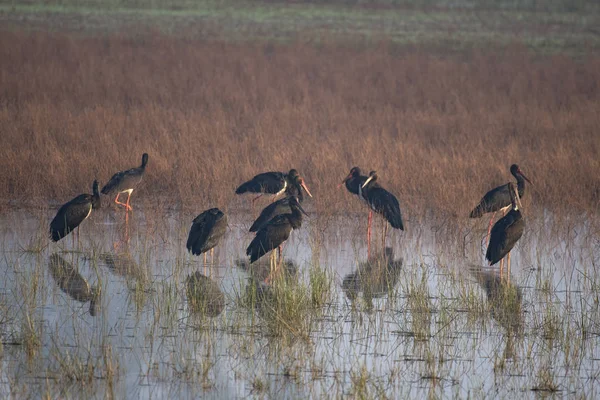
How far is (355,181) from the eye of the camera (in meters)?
12.2

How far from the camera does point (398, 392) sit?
231 inches

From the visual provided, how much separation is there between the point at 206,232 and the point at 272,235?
63 centimetres

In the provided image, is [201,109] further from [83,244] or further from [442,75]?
[83,244]

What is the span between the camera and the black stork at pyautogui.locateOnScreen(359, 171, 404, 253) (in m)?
10.5

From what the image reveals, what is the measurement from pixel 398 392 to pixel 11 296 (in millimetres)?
3204

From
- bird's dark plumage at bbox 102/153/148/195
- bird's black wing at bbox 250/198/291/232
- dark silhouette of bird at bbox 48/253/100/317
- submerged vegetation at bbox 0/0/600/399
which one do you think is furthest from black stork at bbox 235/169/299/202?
dark silhouette of bird at bbox 48/253/100/317

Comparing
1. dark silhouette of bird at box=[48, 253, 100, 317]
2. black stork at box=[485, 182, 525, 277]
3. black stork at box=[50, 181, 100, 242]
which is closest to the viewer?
dark silhouette of bird at box=[48, 253, 100, 317]

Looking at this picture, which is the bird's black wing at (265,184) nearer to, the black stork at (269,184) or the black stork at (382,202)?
the black stork at (269,184)

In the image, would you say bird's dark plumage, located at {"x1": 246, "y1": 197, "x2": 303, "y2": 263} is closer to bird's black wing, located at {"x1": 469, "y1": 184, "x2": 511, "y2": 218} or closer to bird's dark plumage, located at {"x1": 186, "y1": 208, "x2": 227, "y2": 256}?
bird's dark plumage, located at {"x1": 186, "y1": 208, "x2": 227, "y2": 256}

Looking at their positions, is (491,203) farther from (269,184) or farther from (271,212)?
(269,184)

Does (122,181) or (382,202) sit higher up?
(122,181)

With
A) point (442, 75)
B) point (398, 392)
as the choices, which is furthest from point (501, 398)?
point (442, 75)

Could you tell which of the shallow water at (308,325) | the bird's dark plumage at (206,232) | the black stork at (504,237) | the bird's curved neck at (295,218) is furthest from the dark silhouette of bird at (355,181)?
the bird's dark plumage at (206,232)

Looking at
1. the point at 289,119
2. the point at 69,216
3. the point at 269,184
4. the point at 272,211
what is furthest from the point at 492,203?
the point at 289,119
